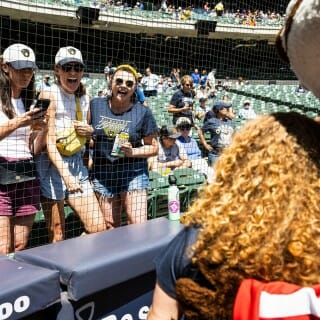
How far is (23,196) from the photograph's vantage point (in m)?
2.41

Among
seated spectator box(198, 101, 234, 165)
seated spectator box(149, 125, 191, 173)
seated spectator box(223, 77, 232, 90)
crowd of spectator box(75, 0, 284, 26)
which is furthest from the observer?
crowd of spectator box(75, 0, 284, 26)

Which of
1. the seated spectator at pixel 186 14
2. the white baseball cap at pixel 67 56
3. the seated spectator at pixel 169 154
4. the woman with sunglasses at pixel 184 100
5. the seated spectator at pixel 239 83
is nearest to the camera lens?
the white baseball cap at pixel 67 56

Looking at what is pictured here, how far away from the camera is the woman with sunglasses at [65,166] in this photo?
260cm

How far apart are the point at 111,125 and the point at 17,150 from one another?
60 centimetres

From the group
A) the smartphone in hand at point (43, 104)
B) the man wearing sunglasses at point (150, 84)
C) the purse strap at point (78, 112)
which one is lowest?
the man wearing sunglasses at point (150, 84)

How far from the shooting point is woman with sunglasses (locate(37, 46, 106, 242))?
2.60 meters

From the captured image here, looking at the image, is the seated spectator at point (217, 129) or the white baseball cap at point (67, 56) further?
the seated spectator at point (217, 129)

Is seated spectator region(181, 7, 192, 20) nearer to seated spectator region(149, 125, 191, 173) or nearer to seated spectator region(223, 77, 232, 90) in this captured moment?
seated spectator region(223, 77, 232, 90)

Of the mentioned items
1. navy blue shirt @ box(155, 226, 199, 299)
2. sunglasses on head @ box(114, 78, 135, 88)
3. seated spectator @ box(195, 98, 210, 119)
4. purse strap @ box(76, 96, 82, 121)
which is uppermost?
navy blue shirt @ box(155, 226, 199, 299)

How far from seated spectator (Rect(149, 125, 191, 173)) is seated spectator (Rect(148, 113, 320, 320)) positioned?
332cm

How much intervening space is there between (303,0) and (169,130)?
340 centimetres

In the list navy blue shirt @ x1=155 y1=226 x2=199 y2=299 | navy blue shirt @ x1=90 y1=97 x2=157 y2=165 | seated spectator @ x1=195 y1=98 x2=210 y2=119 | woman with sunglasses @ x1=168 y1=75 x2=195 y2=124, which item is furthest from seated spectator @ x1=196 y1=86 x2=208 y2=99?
navy blue shirt @ x1=155 y1=226 x2=199 y2=299

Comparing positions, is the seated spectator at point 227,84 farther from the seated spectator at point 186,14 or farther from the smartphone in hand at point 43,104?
the smartphone in hand at point 43,104

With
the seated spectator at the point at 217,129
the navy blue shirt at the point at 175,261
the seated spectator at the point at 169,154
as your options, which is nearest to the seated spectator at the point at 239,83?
the seated spectator at the point at 217,129
